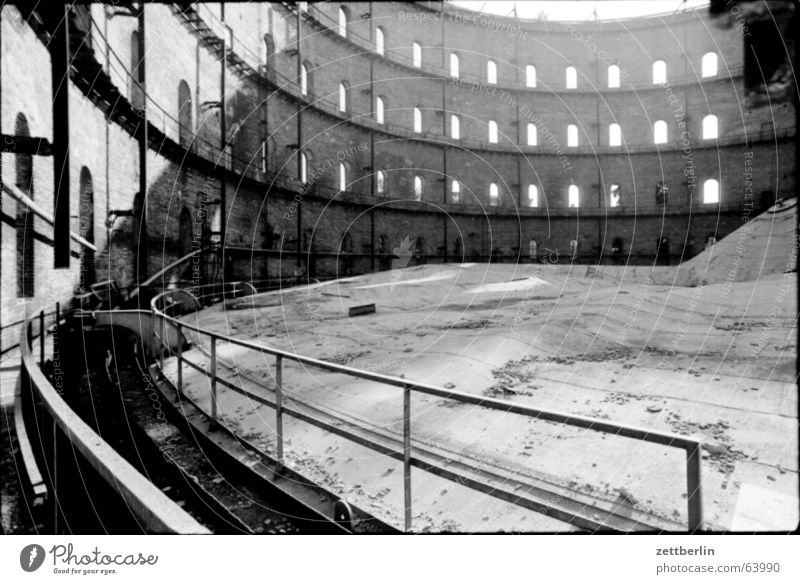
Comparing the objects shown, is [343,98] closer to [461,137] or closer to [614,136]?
[461,137]

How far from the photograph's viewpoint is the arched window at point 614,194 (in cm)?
2352

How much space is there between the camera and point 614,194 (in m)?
23.7

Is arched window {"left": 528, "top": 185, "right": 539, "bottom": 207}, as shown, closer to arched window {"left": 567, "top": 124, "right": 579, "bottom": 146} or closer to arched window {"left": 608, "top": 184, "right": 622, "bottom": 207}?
arched window {"left": 567, "top": 124, "right": 579, "bottom": 146}

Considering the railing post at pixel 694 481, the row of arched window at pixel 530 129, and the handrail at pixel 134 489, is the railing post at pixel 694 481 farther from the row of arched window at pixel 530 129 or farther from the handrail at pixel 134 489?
the row of arched window at pixel 530 129

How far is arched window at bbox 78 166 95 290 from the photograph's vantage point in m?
8.18

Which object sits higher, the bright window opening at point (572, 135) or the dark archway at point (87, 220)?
the bright window opening at point (572, 135)

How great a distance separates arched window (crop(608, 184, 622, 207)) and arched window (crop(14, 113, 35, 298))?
937 inches

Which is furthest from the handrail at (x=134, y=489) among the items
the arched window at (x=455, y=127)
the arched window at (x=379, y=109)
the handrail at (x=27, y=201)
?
the arched window at (x=455, y=127)

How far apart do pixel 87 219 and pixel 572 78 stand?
23.5 metres

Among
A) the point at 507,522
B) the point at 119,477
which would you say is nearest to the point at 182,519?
the point at 119,477

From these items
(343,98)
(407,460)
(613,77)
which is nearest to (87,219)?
(407,460)

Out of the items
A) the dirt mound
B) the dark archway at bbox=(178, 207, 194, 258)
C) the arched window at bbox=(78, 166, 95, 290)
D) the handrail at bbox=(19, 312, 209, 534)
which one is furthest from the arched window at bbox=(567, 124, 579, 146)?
the handrail at bbox=(19, 312, 209, 534)

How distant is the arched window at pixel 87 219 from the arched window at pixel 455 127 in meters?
→ 17.7
